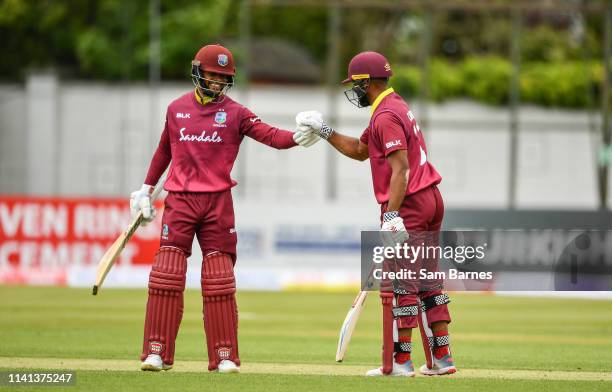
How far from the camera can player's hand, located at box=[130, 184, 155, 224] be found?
31.0ft

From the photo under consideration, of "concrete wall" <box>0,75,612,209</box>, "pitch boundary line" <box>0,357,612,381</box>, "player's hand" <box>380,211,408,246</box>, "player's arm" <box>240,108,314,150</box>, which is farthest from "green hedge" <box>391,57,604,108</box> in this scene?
"player's hand" <box>380,211,408,246</box>

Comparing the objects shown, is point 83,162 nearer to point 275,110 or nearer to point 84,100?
point 84,100

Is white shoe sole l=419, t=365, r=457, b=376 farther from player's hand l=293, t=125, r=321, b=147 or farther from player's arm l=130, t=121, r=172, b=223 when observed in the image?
player's arm l=130, t=121, r=172, b=223

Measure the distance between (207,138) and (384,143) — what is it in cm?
123

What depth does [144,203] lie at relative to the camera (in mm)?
9438

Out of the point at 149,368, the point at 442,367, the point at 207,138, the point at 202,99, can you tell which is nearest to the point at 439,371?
the point at 442,367

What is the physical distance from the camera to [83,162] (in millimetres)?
34188

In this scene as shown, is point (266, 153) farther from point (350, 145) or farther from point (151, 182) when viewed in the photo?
point (350, 145)

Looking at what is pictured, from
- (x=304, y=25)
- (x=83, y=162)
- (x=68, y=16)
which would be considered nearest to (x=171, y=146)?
(x=83, y=162)

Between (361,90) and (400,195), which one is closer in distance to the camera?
(400,195)

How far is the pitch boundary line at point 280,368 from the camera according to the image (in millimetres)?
9391

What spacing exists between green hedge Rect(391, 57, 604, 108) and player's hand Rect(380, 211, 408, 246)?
26.6 meters

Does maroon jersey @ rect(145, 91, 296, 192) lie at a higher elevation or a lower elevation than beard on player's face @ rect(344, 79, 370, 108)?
lower

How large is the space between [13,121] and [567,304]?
1927 centimetres
